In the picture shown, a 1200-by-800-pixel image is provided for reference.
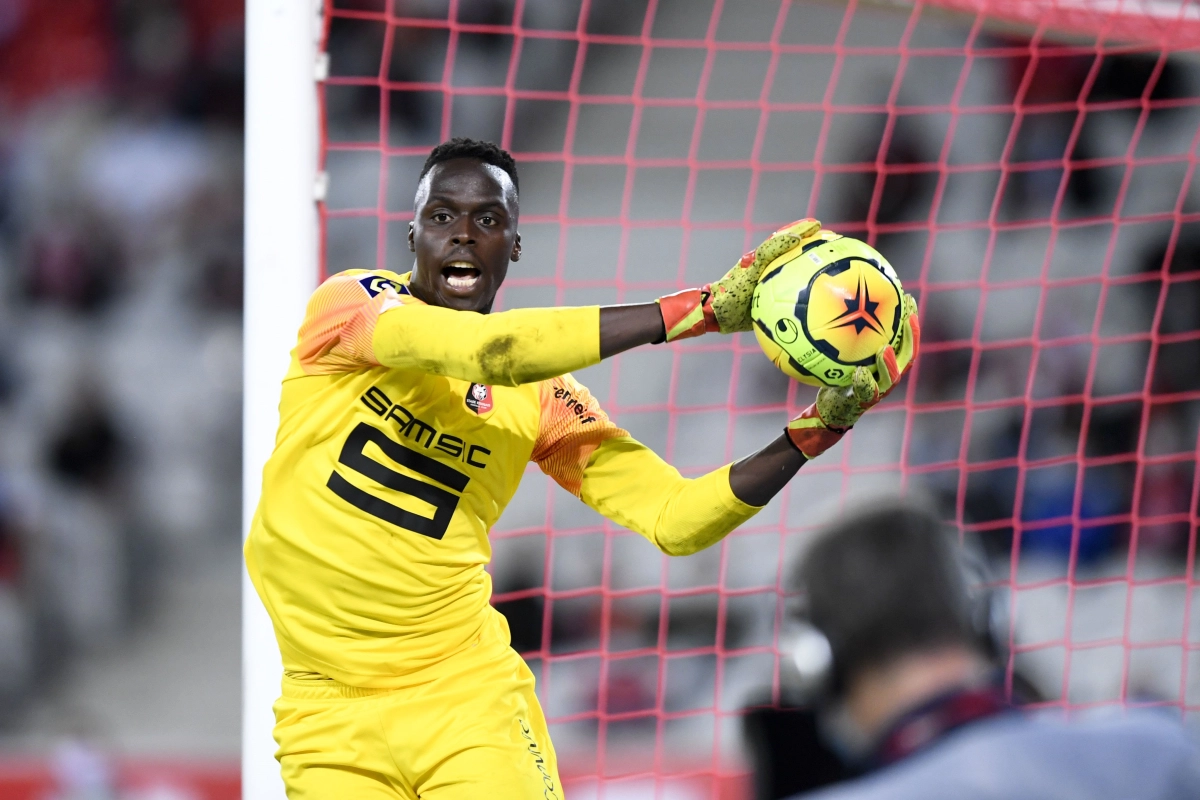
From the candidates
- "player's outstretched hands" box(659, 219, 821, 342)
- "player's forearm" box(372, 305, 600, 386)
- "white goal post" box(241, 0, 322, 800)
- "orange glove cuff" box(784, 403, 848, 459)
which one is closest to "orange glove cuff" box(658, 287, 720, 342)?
"player's outstretched hands" box(659, 219, 821, 342)

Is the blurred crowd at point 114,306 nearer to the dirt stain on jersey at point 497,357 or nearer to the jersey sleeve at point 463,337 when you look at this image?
the jersey sleeve at point 463,337

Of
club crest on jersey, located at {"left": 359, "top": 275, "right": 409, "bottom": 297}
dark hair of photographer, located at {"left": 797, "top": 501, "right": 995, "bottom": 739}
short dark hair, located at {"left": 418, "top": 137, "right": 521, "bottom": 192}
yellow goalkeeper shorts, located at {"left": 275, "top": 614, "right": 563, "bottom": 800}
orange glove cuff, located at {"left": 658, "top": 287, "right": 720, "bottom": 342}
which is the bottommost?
yellow goalkeeper shorts, located at {"left": 275, "top": 614, "right": 563, "bottom": 800}

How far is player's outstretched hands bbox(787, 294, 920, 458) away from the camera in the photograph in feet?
7.83

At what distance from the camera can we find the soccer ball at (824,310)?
2.33 metres

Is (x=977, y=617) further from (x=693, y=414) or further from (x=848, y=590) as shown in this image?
(x=693, y=414)

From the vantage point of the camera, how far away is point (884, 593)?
1.32 metres

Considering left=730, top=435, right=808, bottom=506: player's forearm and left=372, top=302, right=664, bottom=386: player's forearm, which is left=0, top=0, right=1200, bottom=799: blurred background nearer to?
left=730, top=435, right=808, bottom=506: player's forearm

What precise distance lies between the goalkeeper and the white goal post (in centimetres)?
47

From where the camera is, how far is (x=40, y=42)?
263 inches

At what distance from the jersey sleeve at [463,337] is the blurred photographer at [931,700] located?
938 millimetres

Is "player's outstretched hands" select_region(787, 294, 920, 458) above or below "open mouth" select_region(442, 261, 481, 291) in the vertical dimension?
below

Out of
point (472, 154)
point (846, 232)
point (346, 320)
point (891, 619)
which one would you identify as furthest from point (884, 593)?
point (846, 232)

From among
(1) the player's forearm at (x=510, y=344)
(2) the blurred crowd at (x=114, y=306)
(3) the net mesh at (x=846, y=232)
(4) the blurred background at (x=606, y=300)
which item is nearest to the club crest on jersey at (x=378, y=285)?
(1) the player's forearm at (x=510, y=344)

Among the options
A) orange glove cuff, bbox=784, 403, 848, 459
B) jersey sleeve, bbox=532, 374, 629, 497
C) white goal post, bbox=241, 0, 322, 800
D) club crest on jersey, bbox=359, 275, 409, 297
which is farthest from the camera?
white goal post, bbox=241, 0, 322, 800
